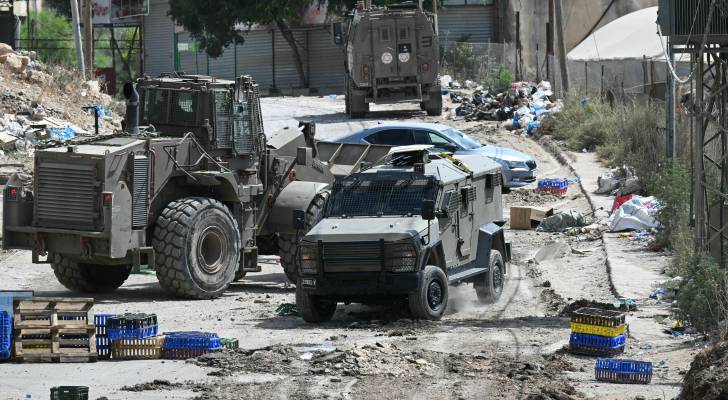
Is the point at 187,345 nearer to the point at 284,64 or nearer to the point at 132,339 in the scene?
the point at 132,339

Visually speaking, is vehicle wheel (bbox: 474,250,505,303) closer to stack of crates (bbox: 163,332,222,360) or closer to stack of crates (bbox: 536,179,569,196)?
stack of crates (bbox: 163,332,222,360)

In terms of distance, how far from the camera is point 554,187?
2959cm

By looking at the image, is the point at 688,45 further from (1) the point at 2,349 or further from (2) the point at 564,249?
(1) the point at 2,349

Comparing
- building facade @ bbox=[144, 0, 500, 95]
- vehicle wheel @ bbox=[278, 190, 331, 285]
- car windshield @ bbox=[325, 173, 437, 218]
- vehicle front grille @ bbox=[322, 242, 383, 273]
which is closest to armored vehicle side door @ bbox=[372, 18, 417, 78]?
vehicle wheel @ bbox=[278, 190, 331, 285]

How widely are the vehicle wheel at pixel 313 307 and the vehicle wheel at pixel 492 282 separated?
2.37 meters

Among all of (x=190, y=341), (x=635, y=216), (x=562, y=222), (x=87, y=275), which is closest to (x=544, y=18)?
(x=562, y=222)

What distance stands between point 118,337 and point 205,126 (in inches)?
218

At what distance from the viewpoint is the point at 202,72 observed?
67875 mm

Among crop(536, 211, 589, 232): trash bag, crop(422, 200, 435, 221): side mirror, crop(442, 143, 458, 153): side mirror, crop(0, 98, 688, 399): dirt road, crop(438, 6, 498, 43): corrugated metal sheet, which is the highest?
crop(438, 6, 498, 43): corrugated metal sheet

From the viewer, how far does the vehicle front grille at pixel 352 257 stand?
15.8 metres

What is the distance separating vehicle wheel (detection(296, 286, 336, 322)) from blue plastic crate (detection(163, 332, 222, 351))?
8.01ft

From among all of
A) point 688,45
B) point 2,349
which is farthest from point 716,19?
point 2,349

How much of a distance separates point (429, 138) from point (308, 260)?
12.5 m

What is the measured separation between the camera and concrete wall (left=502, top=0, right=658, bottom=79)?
62.4 meters
